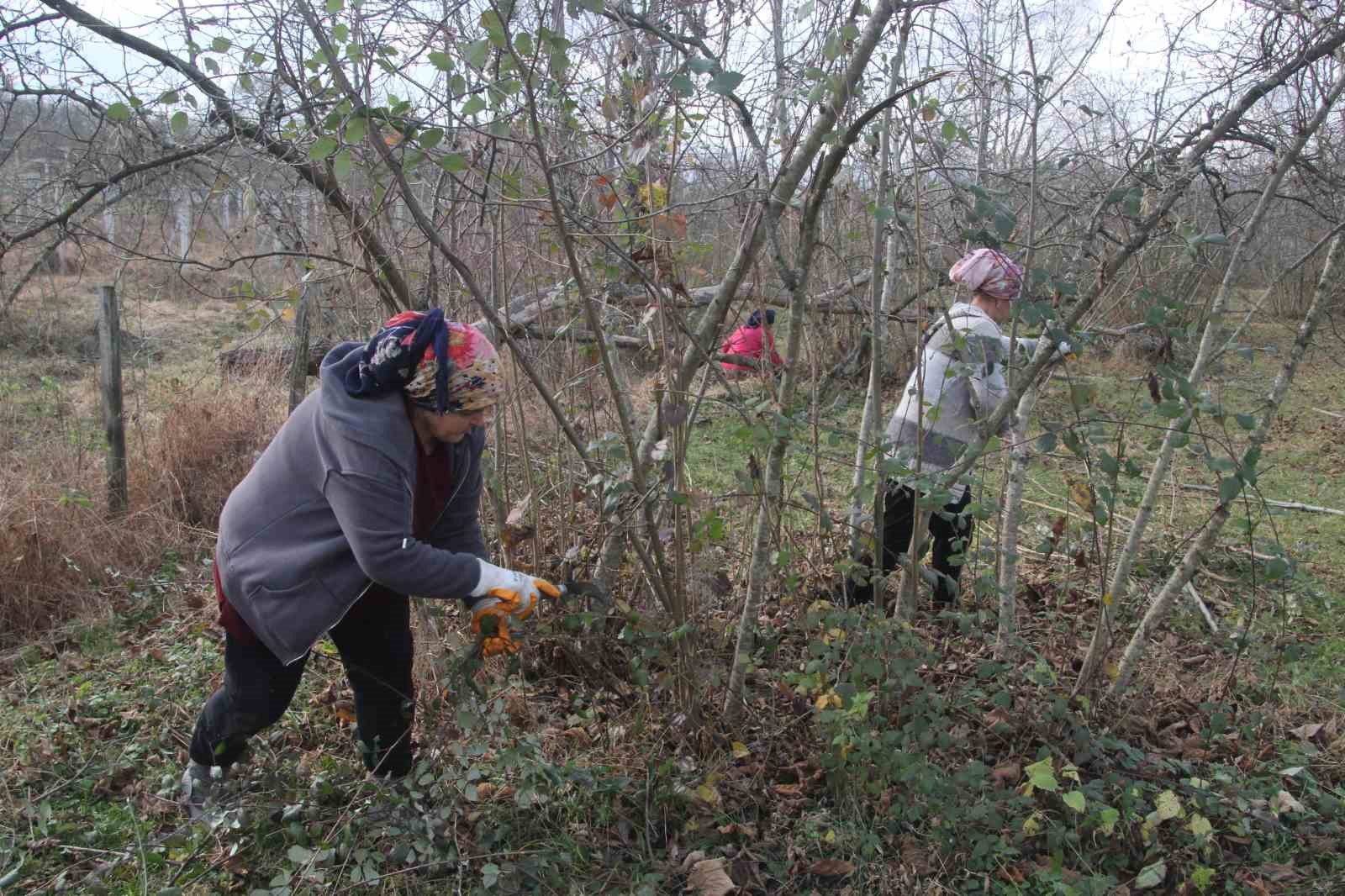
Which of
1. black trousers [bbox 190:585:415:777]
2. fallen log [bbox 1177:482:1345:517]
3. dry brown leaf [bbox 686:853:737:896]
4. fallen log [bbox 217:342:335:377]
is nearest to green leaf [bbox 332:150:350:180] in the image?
black trousers [bbox 190:585:415:777]

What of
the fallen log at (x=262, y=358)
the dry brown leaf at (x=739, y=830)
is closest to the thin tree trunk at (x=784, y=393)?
the dry brown leaf at (x=739, y=830)

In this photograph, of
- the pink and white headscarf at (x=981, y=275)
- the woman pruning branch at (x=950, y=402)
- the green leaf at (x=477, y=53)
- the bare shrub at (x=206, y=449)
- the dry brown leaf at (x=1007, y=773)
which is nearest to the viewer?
the green leaf at (x=477, y=53)

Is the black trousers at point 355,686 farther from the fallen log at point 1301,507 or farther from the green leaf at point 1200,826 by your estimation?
the fallen log at point 1301,507

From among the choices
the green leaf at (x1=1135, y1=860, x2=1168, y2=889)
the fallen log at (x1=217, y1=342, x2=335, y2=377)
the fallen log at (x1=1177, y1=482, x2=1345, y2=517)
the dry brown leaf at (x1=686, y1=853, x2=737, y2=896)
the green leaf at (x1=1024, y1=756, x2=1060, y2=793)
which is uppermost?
the fallen log at (x1=217, y1=342, x2=335, y2=377)

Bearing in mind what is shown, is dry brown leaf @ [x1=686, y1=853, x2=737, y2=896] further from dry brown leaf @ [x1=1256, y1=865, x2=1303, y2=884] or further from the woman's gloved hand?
dry brown leaf @ [x1=1256, y1=865, x2=1303, y2=884]

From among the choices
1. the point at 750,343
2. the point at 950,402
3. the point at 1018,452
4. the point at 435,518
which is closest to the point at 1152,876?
the point at 1018,452

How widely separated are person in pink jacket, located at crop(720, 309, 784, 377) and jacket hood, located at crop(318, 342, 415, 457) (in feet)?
3.07

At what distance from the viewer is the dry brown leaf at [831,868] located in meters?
2.32

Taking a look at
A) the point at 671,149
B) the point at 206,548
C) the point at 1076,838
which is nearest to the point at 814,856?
the point at 1076,838

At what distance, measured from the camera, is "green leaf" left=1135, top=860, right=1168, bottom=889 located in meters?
2.21

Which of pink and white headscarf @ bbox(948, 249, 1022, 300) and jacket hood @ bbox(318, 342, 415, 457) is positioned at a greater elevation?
pink and white headscarf @ bbox(948, 249, 1022, 300)

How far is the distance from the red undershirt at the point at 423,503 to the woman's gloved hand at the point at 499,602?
9.3 inches

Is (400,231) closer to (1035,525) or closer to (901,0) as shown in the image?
(901,0)

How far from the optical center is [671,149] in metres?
2.66
